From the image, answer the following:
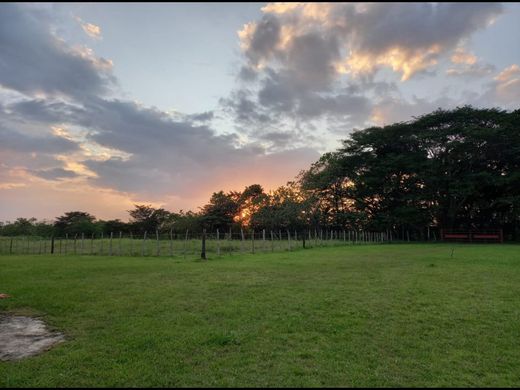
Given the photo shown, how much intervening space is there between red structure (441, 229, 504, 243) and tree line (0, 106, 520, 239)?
127 inches

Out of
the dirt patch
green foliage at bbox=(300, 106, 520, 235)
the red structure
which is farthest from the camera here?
green foliage at bbox=(300, 106, 520, 235)

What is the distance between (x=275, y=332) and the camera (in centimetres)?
659

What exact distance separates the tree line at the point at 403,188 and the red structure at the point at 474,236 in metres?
3.22

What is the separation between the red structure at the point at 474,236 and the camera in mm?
41031

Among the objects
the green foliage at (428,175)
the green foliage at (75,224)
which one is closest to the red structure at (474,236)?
the green foliage at (428,175)

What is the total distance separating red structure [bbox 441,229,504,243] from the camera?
135ft

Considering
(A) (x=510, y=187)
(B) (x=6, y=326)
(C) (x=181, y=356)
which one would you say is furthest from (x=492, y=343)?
(A) (x=510, y=187)

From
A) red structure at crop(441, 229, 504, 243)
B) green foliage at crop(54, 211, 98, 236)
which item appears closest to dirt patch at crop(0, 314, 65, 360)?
A: red structure at crop(441, 229, 504, 243)

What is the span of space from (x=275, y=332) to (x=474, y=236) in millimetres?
42849

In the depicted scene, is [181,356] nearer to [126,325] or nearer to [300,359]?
[300,359]

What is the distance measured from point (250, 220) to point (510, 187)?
111ft

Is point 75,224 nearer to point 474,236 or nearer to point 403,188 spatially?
point 403,188

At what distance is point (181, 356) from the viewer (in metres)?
5.45

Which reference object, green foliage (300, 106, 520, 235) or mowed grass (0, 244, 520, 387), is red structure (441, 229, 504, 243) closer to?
green foliage (300, 106, 520, 235)
